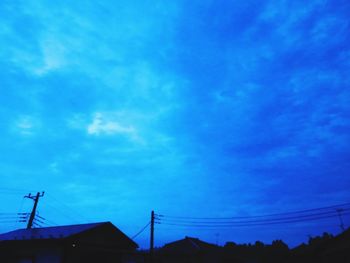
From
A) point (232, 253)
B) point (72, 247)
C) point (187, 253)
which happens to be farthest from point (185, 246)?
point (72, 247)

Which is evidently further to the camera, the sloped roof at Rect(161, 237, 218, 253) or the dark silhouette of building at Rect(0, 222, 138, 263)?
the sloped roof at Rect(161, 237, 218, 253)

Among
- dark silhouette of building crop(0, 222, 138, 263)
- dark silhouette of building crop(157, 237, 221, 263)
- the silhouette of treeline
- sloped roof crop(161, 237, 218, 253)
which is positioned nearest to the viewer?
dark silhouette of building crop(0, 222, 138, 263)

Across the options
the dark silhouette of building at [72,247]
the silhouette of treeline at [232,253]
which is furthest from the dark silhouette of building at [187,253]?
the dark silhouette of building at [72,247]

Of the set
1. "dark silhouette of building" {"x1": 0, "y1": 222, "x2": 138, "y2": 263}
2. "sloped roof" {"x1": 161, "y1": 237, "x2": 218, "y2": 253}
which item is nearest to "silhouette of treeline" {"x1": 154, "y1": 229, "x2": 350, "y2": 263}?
"sloped roof" {"x1": 161, "y1": 237, "x2": 218, "y2": 253}

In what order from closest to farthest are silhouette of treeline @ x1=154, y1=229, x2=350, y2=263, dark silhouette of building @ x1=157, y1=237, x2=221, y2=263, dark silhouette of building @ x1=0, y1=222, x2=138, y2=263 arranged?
1. dark silhouette of building @ x1=0, y1=222, x2=138, y2=263
2. silhouette of treeline @ x1=154, y1=229, x2=350, y2=263
3. dark silhouette of building @ x1=157, y1=237, x2=221, y2=263

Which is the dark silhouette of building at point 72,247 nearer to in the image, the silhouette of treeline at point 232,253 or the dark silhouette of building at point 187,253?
the silhouette of treeline at point 232,253

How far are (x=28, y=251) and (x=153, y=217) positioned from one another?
14.5m

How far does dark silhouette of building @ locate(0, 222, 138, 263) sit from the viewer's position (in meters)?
19.1

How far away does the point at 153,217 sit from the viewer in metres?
32.2

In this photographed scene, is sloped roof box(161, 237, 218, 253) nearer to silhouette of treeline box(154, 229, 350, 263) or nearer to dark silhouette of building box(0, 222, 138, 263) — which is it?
silhouette of treeline box(154, 229, 350, 263)

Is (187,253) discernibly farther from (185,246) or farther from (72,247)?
(72,247)

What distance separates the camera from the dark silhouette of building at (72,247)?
19141 mm

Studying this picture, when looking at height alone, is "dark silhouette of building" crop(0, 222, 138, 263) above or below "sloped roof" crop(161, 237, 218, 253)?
below

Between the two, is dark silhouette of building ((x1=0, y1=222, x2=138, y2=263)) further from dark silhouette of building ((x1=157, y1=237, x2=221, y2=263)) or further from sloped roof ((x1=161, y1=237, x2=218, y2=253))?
sloped roof ((x1=161, y1=237, x2=218, y2=253))
